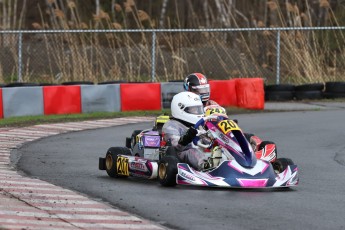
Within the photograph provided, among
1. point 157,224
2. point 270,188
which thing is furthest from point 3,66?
point 157,224

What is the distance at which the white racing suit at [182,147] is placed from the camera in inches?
409

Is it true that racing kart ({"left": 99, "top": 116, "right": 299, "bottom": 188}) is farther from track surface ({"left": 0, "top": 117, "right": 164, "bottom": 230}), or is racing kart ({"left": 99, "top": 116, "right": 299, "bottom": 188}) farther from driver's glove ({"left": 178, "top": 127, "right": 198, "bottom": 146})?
track surface ({"left": 0, "top": 117, "right": 164, "bottom": 230})

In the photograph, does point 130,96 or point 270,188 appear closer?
point 270,188

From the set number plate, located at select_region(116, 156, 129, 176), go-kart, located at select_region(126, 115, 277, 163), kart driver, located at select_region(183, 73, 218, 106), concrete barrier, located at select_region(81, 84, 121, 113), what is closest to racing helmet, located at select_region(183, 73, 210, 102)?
kart driver, located at select_region(183, 73, 218, 106)

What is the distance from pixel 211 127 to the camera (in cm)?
1034

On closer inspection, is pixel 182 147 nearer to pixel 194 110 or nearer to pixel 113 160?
pixel 194 110

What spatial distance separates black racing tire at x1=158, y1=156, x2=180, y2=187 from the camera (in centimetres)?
1004

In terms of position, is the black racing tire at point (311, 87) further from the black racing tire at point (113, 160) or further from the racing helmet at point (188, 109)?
the black racing tire at point (113, 160)

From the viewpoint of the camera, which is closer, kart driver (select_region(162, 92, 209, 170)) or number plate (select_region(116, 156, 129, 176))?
kart driver (select_region(162, 92, 209, 170))

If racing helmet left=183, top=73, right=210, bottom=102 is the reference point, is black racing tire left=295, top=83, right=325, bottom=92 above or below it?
below

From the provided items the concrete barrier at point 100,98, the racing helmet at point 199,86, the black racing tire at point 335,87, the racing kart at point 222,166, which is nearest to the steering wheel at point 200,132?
the racing kart at point 222,166

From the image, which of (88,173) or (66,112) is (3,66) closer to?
(66,112)

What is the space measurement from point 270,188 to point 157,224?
2513mm

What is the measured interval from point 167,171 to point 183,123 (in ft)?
3.83
